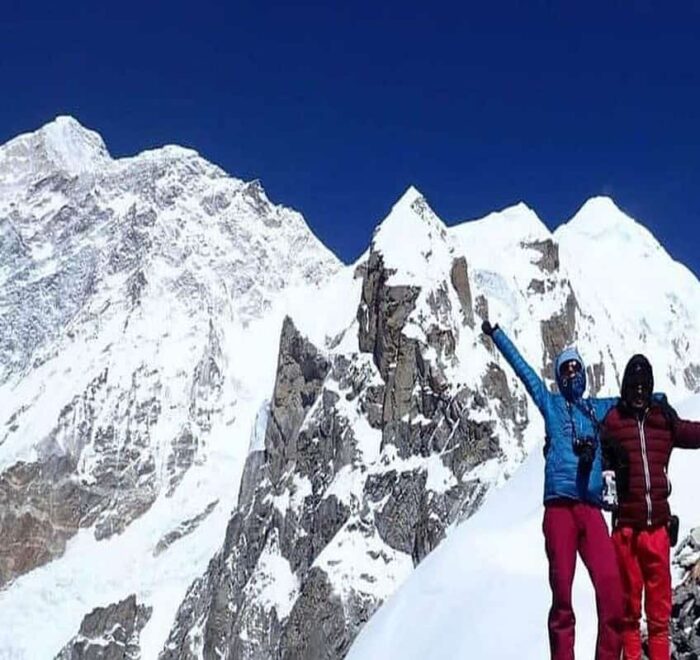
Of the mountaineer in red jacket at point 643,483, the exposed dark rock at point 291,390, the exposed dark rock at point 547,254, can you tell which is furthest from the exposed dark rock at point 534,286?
the mountaineer in red jacket at point 643,483

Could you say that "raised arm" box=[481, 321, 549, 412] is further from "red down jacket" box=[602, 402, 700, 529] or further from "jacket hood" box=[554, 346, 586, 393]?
"red down jacket" box=[602, 402, 700, 529]

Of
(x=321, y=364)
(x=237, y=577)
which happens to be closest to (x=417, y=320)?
(x=321, y=364)

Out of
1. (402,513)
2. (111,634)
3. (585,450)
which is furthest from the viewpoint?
(111,634)

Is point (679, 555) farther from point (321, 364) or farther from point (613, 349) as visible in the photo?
point (613, 349)

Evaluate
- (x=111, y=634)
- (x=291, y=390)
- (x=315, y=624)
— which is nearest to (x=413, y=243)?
(x=291, y=390)

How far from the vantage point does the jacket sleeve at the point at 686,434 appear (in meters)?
11.3

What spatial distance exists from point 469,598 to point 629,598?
3.24 meters

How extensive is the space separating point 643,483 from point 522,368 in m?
1.36

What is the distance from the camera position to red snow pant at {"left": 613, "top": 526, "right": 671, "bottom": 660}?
10.8 m

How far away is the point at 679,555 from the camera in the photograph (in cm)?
1216

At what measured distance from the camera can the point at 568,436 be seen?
11.2 metres

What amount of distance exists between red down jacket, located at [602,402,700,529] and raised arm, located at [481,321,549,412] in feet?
1.82

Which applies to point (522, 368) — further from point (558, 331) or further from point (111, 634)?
point (111, 634)

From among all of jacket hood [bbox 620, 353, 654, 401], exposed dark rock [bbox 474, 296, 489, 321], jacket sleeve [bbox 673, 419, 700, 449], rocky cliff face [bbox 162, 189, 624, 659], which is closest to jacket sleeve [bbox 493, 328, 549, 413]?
jacket hood [bbox 620, 353, 654, 401]
